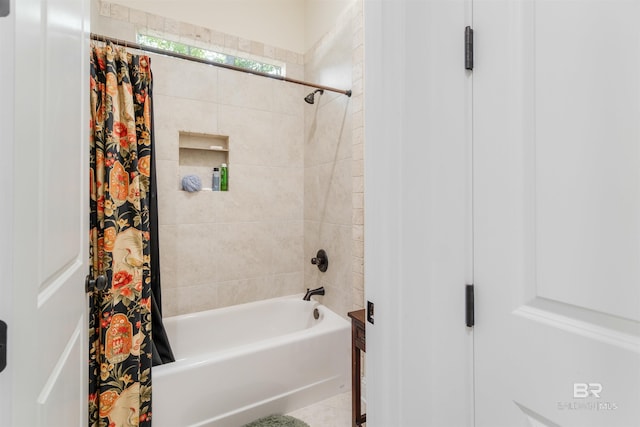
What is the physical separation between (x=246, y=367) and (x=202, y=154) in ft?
4.87

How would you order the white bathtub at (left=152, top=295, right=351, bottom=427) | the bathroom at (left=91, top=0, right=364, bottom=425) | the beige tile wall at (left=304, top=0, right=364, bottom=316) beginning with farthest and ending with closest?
the bathroom at (left=91, top=0, right=364, bottom=425), the beige tile wall at (left=304, top=0, right=364, bottom=316), the white bathtub at (left=152, top=295, right=351, bottom=427)

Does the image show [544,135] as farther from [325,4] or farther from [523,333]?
[325,4]

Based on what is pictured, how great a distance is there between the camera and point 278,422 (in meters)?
1.58

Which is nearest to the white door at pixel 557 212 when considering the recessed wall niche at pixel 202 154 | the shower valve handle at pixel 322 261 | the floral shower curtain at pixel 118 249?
the floral shower curtain at pixel 118 249

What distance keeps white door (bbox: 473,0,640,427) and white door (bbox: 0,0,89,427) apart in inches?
33.6

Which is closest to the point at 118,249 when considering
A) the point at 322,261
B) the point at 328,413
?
the point at 322,261

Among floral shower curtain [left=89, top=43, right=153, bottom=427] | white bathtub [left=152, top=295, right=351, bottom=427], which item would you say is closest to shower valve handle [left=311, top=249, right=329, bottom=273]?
white bathtub [left=152, top=295, right=351, bottom=427]

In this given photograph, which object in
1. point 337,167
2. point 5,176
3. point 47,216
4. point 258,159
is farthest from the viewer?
point 258,159

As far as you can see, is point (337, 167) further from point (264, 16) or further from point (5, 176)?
point (5, 176)

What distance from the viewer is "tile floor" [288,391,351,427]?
1.64 metres

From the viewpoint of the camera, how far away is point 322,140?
7.43 ft

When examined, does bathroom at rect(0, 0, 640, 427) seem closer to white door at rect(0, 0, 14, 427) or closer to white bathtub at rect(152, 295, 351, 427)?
white door at rect(0, 0, 14, 427)

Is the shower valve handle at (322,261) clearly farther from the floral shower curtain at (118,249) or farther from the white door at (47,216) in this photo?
the white door at (47,216)

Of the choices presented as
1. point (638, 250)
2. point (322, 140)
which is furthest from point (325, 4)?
point (638, 250)
